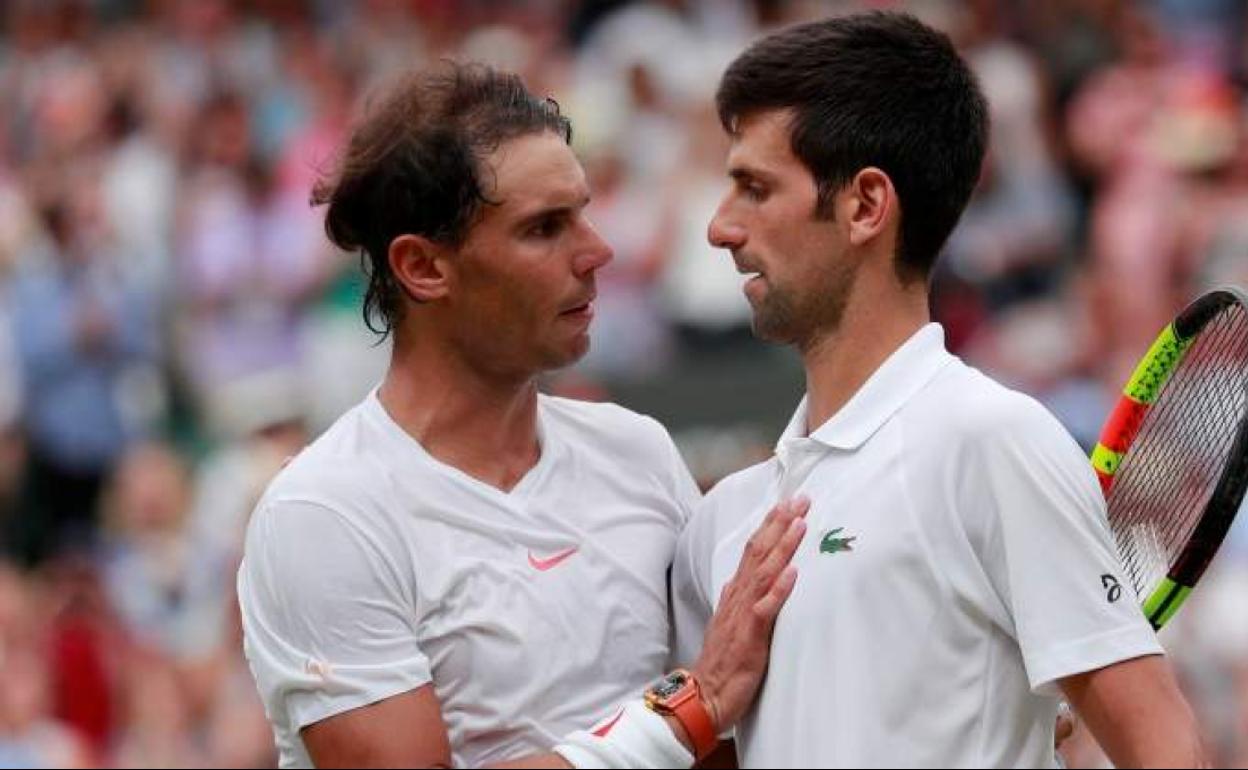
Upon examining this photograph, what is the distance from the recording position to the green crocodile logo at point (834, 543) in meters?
4.42

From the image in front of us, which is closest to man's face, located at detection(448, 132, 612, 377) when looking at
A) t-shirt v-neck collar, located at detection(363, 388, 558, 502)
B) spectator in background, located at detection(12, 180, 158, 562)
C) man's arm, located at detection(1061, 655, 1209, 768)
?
t-shirt v-neck collar, located at detection(363, 388, 558, 502)

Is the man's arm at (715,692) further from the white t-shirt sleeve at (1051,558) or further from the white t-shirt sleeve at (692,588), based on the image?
the white t-shirt sleeve at (1051,558)

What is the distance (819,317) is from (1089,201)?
633 cm

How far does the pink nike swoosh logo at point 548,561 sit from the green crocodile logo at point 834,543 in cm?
60

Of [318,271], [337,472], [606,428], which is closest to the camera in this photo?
[337,472]

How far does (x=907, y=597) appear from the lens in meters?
4.34

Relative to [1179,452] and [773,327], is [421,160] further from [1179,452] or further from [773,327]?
[1179,452]

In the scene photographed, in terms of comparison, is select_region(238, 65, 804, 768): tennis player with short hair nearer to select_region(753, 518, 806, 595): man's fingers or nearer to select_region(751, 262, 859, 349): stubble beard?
select_region(753, 518, 806, 595): man's fingers

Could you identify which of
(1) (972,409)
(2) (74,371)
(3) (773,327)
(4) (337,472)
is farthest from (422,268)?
(2) (74,371)

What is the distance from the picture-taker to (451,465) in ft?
16.1

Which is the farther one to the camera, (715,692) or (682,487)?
(682,487)

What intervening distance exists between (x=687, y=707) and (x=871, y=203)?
886 millimetres

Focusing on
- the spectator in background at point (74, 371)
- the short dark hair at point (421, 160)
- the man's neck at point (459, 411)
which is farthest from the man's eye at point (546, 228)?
the spectator in background at point (74, 371)

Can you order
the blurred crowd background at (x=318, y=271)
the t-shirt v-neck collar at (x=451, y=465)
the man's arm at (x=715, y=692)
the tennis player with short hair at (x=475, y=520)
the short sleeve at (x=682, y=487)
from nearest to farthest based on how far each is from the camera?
the man's arm at (x=715, y=692) → the tennis player with short hair at (x=475, y=520) → the t-shirt v-neck collar at (x=451, y=465) → the short sleeve at (x=682, y=487) → the blurred crowd background at (x=318, y=271)
